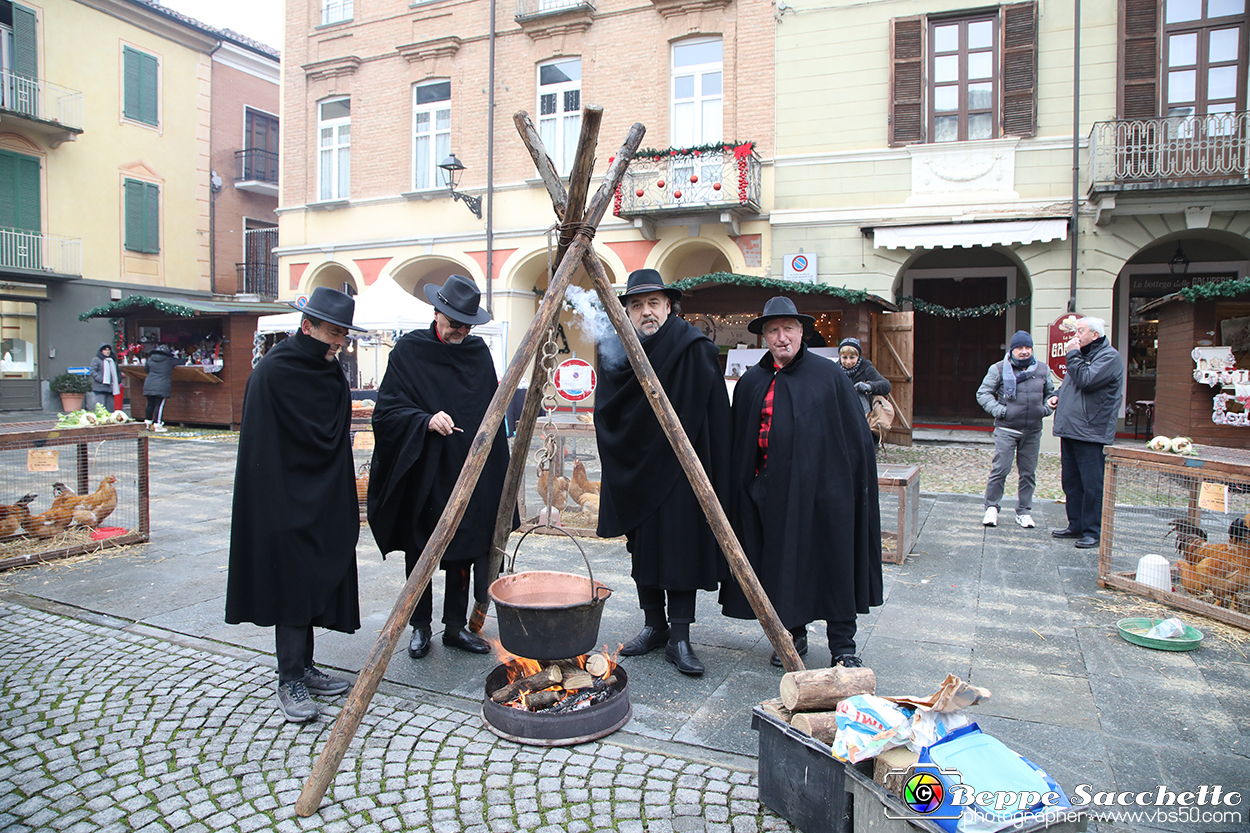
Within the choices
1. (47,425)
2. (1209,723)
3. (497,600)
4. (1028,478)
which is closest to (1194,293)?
(1028,478)

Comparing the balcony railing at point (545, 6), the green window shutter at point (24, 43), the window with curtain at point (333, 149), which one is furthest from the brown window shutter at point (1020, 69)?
the green window shutter at point (24, 43)

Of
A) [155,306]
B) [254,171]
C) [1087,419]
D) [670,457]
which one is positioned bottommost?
[670,457]

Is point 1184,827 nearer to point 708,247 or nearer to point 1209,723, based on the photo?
point 1209,723

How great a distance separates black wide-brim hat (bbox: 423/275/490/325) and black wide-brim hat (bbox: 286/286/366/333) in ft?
1.59

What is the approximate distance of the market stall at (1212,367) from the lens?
9.59 metres

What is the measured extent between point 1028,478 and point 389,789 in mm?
6321

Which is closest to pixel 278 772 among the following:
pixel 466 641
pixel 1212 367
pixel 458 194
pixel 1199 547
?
pixel 466 641

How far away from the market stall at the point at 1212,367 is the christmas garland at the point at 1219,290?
0.01 metres

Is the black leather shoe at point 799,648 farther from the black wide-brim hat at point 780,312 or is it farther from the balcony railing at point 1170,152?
the balcony railing at point 1170,152

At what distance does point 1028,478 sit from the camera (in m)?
7.09

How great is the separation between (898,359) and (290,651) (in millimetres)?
11272

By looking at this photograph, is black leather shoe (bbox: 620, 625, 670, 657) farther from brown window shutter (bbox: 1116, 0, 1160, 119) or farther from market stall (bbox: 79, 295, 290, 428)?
market stall (bbox: 79, 295, 290, 428)

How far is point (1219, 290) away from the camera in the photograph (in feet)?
30.5

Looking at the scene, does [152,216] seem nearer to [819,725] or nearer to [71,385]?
[71,385]
